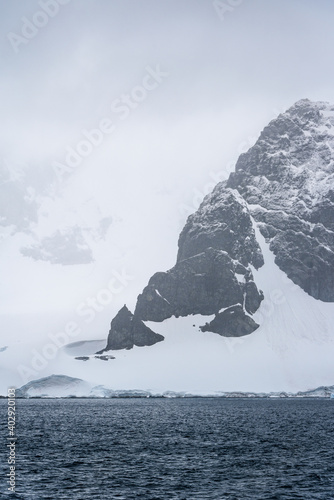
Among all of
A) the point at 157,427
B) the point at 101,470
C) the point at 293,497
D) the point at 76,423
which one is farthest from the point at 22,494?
the point at 76,423

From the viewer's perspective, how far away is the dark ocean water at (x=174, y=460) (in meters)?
68.8

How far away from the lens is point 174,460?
87.9 meters

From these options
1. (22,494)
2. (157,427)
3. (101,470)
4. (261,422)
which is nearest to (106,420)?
(157,427)

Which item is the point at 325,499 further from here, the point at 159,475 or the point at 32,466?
the point at 32,466

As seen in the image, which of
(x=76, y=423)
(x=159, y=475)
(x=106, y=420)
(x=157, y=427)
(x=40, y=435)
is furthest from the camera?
(x=106, y=420)

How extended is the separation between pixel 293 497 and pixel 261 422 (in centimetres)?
8106

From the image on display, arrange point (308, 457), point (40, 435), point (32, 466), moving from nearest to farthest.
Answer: point (32, 466) → point (308, 457) → point (40, 435)

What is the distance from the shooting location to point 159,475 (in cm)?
7731

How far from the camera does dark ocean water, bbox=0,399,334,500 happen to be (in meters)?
68.8

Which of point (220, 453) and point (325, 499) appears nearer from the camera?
point (325, 499)

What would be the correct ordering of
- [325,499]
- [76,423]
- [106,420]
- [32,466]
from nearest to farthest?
1. [325,499]
2. [32,466]
3. [76,423]
4. [106,420]

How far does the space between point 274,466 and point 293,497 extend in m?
17.5

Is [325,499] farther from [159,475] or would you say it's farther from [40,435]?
[40,435]

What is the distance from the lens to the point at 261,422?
146m
